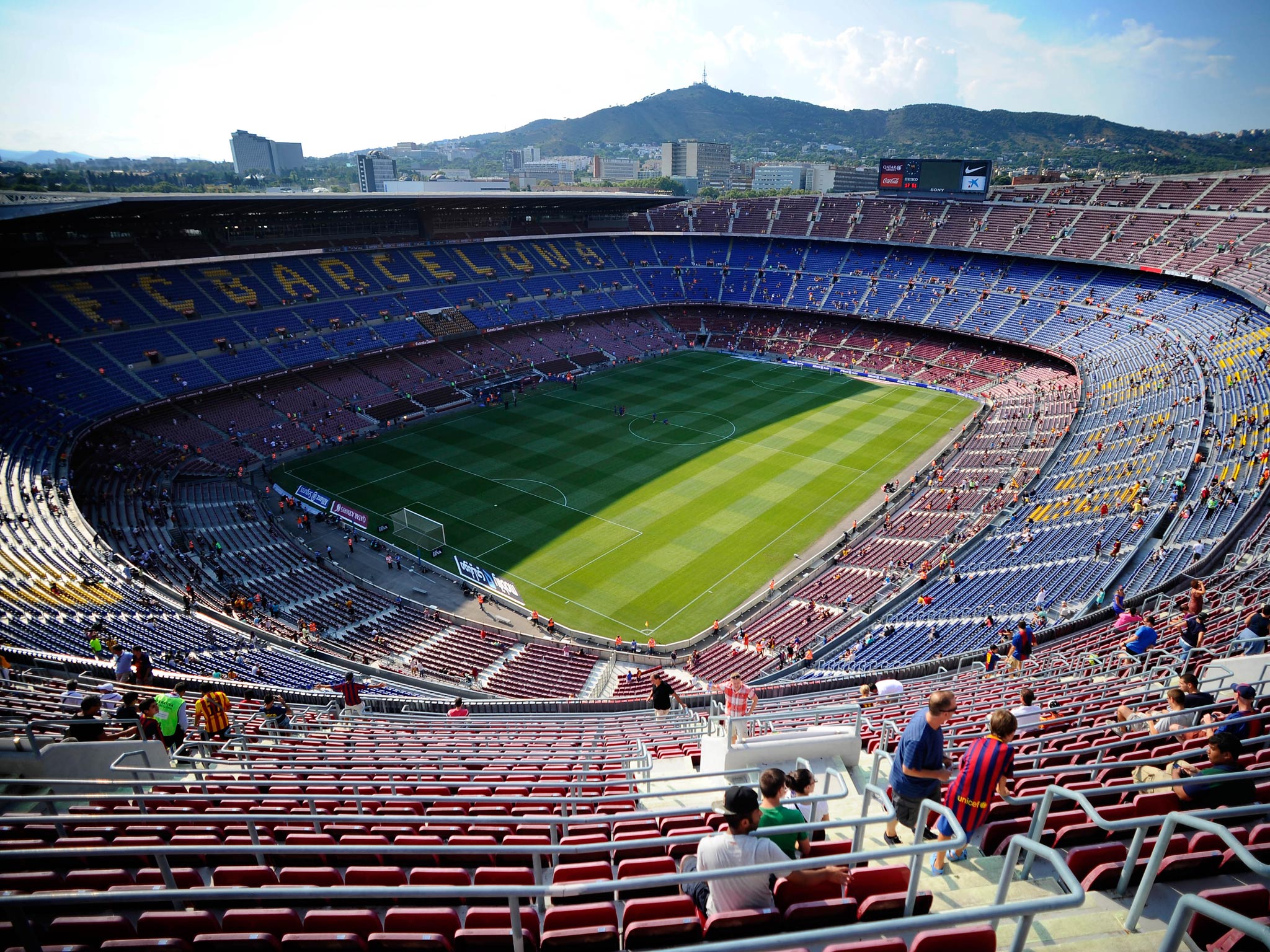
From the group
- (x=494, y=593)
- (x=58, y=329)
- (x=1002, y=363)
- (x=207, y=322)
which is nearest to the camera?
(x=494, y=593)

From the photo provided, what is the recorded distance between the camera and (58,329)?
4619 centimetres

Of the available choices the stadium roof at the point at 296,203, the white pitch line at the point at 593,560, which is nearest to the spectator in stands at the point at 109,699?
the white pitch line at the point at 593,560

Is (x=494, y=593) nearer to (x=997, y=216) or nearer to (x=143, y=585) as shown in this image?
(x=143, y=585)

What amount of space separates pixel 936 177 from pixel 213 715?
3438 inches

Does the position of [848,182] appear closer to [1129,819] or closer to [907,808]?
[907,808]

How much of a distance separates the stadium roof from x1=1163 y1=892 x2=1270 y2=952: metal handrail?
5541 centimetres

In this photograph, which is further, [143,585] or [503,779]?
[143,585]

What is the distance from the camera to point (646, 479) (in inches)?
1766

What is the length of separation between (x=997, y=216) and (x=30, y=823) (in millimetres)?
86267

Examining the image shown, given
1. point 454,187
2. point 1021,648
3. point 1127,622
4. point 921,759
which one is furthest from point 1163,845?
point 454,187

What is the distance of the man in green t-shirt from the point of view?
552 cm

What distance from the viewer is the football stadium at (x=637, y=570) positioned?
219 inches

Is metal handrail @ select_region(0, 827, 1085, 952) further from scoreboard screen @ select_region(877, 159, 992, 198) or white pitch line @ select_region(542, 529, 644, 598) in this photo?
scoreboard screen @ select_region(877, 159, 992, 198)

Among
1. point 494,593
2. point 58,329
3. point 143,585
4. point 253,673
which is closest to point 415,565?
point 494,593
